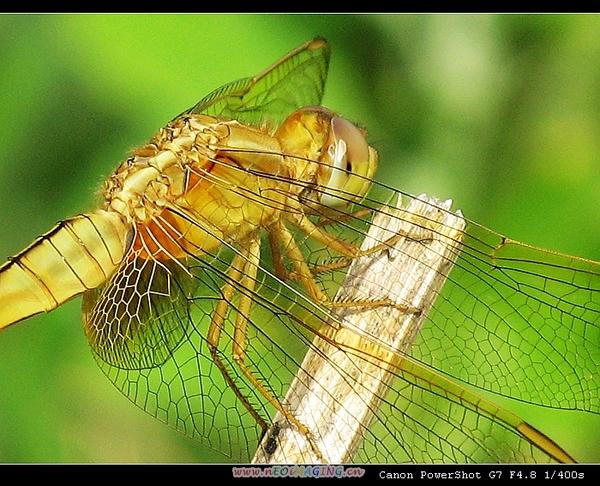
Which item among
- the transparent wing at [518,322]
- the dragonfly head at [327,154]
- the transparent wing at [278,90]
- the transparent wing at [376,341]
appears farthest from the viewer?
the transparent wing at [278,90]

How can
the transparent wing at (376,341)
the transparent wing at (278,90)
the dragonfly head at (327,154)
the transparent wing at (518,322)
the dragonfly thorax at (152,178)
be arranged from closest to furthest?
the transparent wing at (376,341) < the transparent wing at (518,322) < the dragonfly thorax at (152,178) < the dragonfly head at (327,154) < the transparent wing at (278,90)

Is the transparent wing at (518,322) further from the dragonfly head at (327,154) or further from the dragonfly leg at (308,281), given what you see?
the dragonfly head at (327,154)

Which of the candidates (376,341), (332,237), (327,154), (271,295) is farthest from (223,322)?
(327,154)

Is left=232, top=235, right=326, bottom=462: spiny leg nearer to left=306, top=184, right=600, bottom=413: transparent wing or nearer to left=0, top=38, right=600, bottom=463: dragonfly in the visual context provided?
left=0, top=38, right=600, bottom=463: dragonfly

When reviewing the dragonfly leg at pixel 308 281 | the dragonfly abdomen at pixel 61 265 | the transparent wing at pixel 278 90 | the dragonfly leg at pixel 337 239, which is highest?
the transparent wing at pixel 278 90

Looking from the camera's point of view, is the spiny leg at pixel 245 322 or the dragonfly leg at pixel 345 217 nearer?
the spiny leg at pixel 245 322

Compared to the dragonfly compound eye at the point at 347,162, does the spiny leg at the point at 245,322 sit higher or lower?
lower

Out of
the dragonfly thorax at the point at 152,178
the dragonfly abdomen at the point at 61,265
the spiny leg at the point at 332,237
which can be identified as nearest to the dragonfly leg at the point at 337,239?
the spiny leg at the point at 332,237

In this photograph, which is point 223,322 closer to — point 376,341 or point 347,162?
point 376,341
